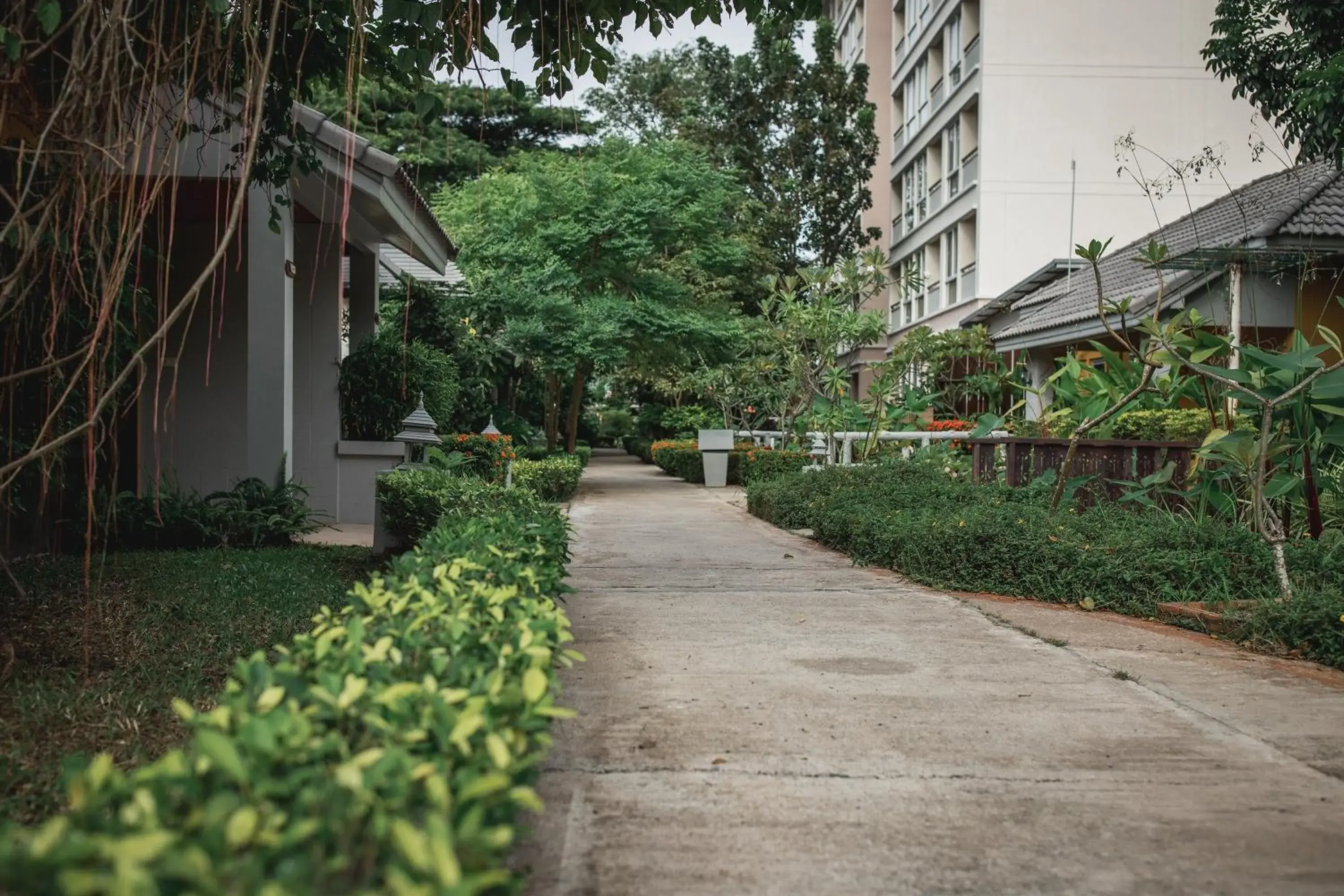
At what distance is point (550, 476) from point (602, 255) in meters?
5.78

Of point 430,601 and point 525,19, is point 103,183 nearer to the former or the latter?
point 430,601

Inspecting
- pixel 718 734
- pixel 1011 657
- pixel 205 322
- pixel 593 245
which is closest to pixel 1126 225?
pixel 593 245

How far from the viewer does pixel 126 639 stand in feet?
18.0

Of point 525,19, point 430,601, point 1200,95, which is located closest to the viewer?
point 430,601

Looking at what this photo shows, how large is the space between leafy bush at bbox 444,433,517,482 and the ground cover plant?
38.7 feet

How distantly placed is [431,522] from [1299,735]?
495cm

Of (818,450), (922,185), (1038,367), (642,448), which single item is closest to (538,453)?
(818,450)

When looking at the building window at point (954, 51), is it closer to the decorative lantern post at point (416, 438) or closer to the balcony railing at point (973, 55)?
the balcony railing at point (973, 55)

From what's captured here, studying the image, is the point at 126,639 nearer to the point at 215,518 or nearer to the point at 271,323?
the point at 215,518

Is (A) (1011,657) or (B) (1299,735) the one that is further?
Result: (A) (1011,657)

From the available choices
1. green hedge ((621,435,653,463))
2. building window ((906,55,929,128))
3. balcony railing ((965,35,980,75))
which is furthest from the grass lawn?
building window ((906,55,929,128))

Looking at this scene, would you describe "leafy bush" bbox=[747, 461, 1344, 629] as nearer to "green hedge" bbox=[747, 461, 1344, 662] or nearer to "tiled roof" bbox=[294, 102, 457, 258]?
"green hedge" bbox=[747, 461, 1344, 662]

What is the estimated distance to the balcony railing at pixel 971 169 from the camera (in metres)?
27.0

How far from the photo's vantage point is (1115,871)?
2984 mm
